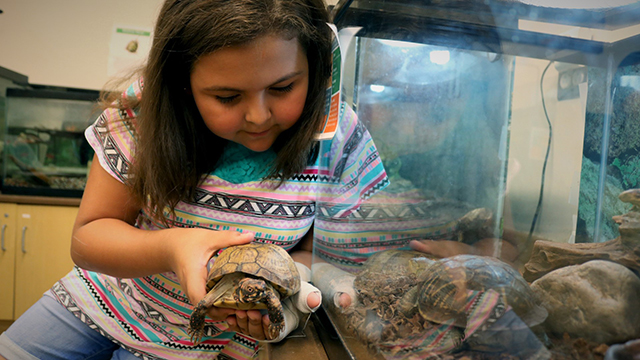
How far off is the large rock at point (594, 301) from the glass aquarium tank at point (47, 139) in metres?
3.22

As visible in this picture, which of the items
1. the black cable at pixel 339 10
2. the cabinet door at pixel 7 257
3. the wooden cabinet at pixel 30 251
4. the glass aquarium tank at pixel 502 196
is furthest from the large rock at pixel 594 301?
the cabinet door at pixel 7 257

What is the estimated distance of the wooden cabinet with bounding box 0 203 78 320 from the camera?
2.66m

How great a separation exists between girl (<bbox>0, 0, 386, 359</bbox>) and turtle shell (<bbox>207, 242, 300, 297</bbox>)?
0.03 metres

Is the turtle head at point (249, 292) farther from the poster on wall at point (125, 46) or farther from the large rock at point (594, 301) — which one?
the poster on wall at point (125, 46)

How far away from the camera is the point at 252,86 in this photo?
726 millimetres

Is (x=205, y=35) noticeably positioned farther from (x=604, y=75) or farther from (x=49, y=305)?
(x=49, y=305)

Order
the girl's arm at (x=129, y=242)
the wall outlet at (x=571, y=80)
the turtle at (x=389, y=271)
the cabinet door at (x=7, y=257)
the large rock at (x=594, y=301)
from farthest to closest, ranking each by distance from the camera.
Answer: the cabinet door at (x=7, y=257) → the girl's arm at (x=129, y=242) → the turtle at (x=389, y=271) → the wall outlet at (x=571, y=80) → the large rock at (x=594, y=301)

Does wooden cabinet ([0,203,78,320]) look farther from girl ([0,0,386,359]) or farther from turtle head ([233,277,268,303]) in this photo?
turtle head ([233,277,268,303])

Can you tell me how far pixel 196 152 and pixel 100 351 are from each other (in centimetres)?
61

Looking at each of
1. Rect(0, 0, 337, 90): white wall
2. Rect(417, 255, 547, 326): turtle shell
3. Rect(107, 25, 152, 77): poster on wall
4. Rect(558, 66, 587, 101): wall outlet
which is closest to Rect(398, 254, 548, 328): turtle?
Rect(417, 255, 547, 326): turtle shell

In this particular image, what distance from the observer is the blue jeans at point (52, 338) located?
3.22 feet

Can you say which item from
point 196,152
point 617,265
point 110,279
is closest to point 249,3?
point 196,152

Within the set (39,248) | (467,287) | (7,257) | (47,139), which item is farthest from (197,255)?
(47,139)

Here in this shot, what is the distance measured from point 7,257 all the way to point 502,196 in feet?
10.7
